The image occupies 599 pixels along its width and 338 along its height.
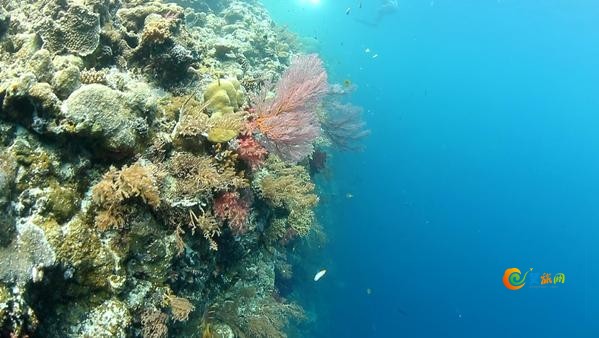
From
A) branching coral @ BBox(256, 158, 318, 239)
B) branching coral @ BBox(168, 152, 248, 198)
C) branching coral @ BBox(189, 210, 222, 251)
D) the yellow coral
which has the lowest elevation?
branching coral @ BBox(256, 158, 318, 239)

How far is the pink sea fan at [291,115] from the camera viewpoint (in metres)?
4.64

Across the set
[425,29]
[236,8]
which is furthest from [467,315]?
[425,29]

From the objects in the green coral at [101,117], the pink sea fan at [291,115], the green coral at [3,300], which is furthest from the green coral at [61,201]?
the pink sea fan at [291,115]

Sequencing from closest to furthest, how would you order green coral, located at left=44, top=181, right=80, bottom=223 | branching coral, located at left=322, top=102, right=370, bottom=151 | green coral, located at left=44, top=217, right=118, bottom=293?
green coral, located at left=44, top=217, right=118, bottom=293 < green coral, located at left=44, top=181, right=80, bottom=223 < branching coral, located at left=322, top=102, right=370, bottom=151

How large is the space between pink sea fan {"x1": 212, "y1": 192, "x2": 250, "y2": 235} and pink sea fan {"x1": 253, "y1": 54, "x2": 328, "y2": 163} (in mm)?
772

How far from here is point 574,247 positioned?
5522 cm

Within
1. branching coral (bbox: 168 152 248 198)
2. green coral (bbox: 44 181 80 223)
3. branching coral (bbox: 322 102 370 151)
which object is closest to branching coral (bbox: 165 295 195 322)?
branching coral (bbox: 168 152 248 198)

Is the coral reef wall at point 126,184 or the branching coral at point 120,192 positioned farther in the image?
the branching coral at point 120,192

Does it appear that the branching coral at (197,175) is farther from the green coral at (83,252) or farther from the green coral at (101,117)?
the green coral at (83,252)

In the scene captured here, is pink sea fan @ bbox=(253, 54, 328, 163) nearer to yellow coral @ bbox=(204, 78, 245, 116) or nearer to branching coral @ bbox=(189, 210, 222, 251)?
yellow coral @ bbox=(204, 78, 245, 116)

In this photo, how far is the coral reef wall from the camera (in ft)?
10.2

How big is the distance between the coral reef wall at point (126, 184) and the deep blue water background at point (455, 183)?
578 inches

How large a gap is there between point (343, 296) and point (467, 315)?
19.8 metres

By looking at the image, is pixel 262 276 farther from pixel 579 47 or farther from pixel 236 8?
pixel 579 47
